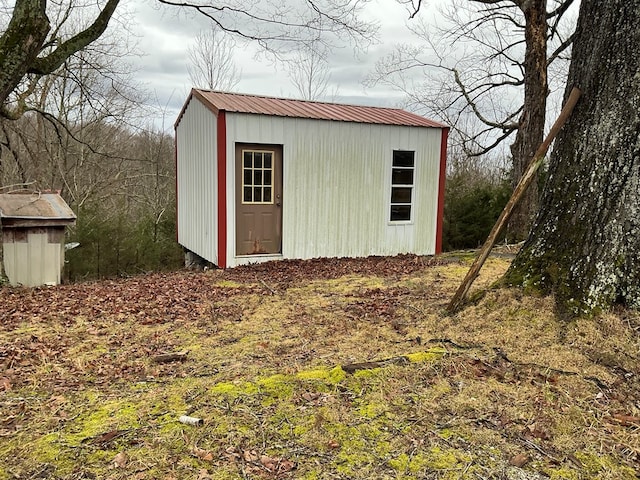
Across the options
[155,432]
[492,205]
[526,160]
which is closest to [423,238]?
[526,160]

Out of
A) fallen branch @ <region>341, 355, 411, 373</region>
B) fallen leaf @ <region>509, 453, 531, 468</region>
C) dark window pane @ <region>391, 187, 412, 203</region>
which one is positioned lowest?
fallen leaf @ <region>509, 453, 531, 468</region>

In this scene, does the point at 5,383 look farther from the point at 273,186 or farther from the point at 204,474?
the point at 273,186

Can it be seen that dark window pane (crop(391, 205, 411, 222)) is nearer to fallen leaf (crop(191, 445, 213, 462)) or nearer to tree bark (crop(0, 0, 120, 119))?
tree bark (crop(0, 0, 120, 119))

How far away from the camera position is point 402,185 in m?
9.84

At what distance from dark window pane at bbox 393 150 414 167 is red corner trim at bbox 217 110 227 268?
11.6 feet

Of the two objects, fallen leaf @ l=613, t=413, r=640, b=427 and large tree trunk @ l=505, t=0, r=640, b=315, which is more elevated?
large tree trunk @ l=505, t=0, r=640, b=315

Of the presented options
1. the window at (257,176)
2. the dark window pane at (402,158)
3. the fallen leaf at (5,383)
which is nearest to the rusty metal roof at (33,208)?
the window at (257,176)

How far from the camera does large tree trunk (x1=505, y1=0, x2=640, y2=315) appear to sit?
303 centimetres

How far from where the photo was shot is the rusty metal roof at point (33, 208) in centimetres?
719

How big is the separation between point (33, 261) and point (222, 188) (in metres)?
3.13

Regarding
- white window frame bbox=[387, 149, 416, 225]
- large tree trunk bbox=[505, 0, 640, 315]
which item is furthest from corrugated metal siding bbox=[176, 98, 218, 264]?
large tree trunk bbox=[505, 0, 640, 315]

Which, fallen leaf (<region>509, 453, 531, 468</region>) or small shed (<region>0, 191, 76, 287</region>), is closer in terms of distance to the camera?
fallen leaf (<region>509, 453, 531, 468</region>)

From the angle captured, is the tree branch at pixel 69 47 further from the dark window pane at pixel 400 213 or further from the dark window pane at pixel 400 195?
the dark window pane at pixel 400 213

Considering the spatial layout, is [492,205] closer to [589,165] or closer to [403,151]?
[403,151]
